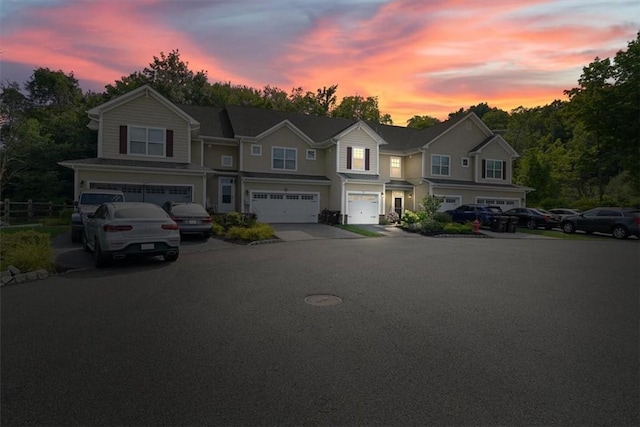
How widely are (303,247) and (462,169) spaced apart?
22.2 meters

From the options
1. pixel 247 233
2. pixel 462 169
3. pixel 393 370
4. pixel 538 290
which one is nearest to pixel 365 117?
pixel 462 169

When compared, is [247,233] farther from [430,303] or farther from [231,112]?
[231,112]

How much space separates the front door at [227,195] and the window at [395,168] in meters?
13.5

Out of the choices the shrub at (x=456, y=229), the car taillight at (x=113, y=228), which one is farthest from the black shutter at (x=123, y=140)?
the shrub at (x=456, y=229)

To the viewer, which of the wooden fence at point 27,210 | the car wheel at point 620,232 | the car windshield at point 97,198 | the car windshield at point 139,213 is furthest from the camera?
the wooden fence at point 27,210

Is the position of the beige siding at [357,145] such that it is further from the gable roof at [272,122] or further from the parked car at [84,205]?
the parked car at [84,205]

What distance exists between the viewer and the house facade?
2141 cm

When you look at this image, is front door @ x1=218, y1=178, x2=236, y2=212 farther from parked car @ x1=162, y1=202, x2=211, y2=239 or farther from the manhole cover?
the manhole cover

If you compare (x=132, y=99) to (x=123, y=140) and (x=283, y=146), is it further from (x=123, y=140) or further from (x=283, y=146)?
(x=283, y=146)

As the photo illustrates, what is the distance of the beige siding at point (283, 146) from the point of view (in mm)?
26172

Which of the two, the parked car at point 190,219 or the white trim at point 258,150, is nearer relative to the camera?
the parked car at point 190,219

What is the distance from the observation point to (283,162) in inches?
1071

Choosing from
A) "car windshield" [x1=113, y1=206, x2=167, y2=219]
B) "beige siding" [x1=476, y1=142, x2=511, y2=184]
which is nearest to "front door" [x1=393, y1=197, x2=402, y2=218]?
"beige siding" [x1=476, y1=142, x2=511, y2=184]

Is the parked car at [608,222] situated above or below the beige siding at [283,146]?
below
